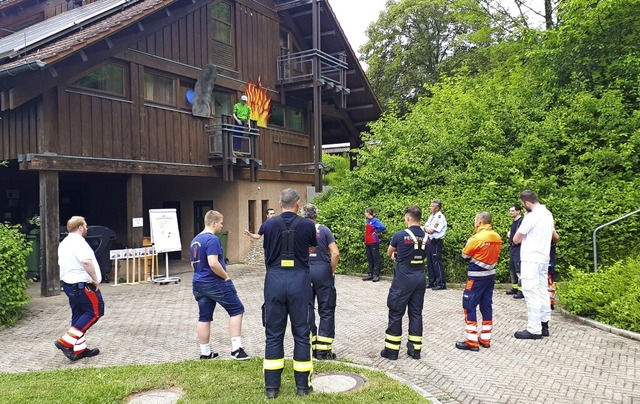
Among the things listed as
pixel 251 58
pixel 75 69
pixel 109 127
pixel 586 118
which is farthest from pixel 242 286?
pixel 586 118

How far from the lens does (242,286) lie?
11945 millimetres

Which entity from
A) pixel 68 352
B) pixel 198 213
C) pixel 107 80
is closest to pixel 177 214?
pixel 198 213

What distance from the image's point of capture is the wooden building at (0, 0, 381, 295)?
11055 mm

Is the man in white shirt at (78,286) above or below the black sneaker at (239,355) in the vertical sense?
above

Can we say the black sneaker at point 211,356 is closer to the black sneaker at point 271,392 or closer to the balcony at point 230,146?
the black sneaker at point 271,392

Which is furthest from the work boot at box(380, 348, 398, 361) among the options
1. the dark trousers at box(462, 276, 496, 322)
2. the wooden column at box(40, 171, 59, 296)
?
the wooden column at box(40, 171, 59, 296)

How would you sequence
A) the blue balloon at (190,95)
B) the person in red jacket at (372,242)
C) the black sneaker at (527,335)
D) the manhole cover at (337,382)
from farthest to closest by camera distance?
the blue balloon at (190,95) < the person in red jacket at (372,242) < the black sneaker at (527,335) < the manhole cover at (337,382)

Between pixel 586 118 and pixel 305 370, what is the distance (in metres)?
12.3

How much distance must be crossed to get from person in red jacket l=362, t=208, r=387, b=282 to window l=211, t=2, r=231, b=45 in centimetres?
801

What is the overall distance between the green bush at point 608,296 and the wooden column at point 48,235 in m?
10.2

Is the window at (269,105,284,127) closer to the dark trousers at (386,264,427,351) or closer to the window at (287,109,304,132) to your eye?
the window at (287,109,304,132)

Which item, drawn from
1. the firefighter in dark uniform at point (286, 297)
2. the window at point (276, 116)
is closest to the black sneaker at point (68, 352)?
the firefighter in dark uniform at point (286, 297)

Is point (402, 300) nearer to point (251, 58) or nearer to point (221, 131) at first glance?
point (221, 131)

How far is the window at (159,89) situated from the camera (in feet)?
45.2
